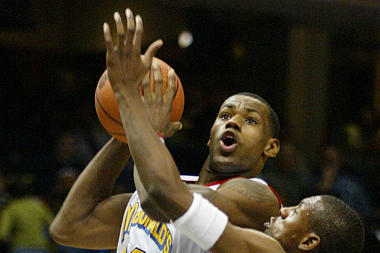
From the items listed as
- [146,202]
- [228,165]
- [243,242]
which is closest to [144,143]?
[146,202]

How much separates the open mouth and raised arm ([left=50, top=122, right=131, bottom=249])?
510mm

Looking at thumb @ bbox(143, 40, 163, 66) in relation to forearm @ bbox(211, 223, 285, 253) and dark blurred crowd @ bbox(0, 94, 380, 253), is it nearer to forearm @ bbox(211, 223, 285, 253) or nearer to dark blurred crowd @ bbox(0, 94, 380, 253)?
forearm @ bbox(211, 223, 285, 253)

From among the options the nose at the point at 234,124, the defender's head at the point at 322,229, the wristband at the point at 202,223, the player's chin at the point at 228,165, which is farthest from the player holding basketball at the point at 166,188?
the nose at the point at 234,124

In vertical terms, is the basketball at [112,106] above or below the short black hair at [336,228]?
above

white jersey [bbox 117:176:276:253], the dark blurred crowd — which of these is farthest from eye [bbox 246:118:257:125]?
the dark blurred crowd

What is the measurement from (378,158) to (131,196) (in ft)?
17.3

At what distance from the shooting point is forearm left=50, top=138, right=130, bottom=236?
326 cm

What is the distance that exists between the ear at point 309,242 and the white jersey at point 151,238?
1.50ft

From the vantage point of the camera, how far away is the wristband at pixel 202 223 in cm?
217

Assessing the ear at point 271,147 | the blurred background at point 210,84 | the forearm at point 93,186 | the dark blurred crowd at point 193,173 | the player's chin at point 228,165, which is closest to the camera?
the player's chin at point 228,165

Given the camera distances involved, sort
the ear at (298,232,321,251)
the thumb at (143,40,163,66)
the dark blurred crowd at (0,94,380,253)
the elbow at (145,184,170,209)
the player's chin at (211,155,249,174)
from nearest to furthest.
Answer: the elbow at (145,184,170,209) → the thumb at (143,40,163,66) → the ear at (298,232,321,251) → the player's chin at (211,155,249,174) → the dark blurred crowd at (0,94,380,253)

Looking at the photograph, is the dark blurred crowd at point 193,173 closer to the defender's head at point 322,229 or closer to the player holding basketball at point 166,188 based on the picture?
the defender's head at point 322,229

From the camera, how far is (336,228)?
2.48 meters

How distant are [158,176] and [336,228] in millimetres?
775
